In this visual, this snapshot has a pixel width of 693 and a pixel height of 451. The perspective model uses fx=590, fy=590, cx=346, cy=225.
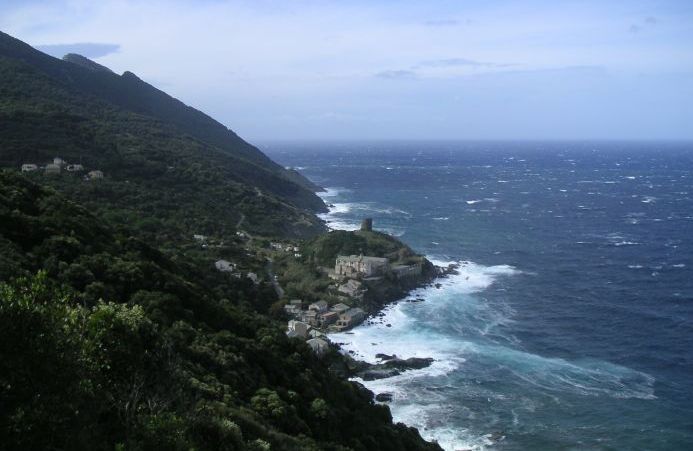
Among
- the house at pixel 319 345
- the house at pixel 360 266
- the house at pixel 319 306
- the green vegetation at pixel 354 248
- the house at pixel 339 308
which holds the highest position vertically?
the green vegetation at pixel 354 248

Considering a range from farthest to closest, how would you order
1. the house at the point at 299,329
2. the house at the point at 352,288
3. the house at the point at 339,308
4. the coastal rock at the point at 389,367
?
the house at the point at 352,288 → the house at the point at 339,308 → the house at the point at 299,329 → the coastal rock at the point at 389,367

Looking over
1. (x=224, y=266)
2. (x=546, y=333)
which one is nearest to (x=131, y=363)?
(x=224, y=266)

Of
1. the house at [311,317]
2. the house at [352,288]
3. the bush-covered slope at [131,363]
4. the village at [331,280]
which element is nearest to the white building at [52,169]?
the village at [331,280]

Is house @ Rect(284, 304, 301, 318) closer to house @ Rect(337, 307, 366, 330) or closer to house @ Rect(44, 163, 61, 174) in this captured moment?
house @ Rect(337, 307, 366, 330)

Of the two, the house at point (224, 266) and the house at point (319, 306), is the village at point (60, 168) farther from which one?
the house at point (319, 306)

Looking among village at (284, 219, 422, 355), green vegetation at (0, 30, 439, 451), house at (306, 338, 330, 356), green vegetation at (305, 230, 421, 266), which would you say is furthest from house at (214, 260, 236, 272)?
green vegetation at (305, 230, 421, 266)

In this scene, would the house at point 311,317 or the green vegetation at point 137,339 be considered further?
the house at point 311,317

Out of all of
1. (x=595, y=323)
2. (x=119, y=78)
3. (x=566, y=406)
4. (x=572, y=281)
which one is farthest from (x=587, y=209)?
(x=119, y=78)
